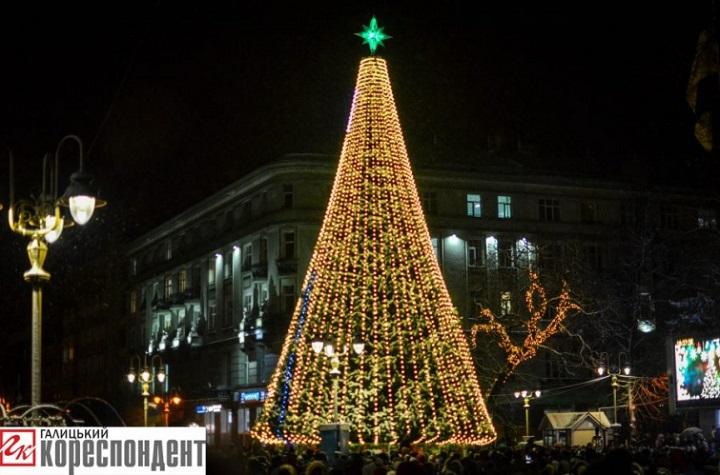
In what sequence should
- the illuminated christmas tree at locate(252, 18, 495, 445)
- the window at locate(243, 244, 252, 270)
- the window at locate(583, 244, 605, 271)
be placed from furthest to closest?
the window at locate(583, 244, 605, 271), the window at locate(243, 244, 252, 270), the illuminated christmas tree at locate(252, 18, 495, 445)

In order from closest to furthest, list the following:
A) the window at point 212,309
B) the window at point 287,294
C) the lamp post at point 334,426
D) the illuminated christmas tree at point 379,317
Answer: the lamp post at point 334,426 → the illuminated christmas tree at point 379,317 → the window at point 287,294 → the window at point 212,309

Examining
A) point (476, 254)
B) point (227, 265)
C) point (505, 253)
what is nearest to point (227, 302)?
point (227, 265)

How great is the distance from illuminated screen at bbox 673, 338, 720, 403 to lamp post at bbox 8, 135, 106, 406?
17921 millimetres

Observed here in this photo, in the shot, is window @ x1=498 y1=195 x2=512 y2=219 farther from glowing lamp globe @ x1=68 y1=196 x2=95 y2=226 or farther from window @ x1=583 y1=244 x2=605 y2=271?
glowing lamp globe @ x1=68 y1=196 x2=95 y2=226

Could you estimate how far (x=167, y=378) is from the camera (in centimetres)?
7238

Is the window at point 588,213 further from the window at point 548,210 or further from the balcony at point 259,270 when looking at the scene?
the balcony at point 259,270

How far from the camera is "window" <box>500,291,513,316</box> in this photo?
5079cm

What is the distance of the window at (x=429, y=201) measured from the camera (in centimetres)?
5853

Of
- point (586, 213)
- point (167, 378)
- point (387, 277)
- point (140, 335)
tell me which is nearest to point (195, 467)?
point (387, 277)

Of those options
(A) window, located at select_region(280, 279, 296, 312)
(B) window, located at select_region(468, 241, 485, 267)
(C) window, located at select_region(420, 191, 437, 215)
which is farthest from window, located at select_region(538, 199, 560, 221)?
(A) window, located at select_region(280, 279, 296, 312)

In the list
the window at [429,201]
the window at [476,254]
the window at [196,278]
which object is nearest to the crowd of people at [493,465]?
the window at [429,201]

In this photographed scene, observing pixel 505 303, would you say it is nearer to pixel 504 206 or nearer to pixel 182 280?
pixel 504 206

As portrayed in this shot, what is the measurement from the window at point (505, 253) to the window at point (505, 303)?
1.86m

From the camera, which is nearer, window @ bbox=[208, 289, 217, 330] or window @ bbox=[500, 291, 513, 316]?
window @ bbox=[500, 291, 513, 316]
